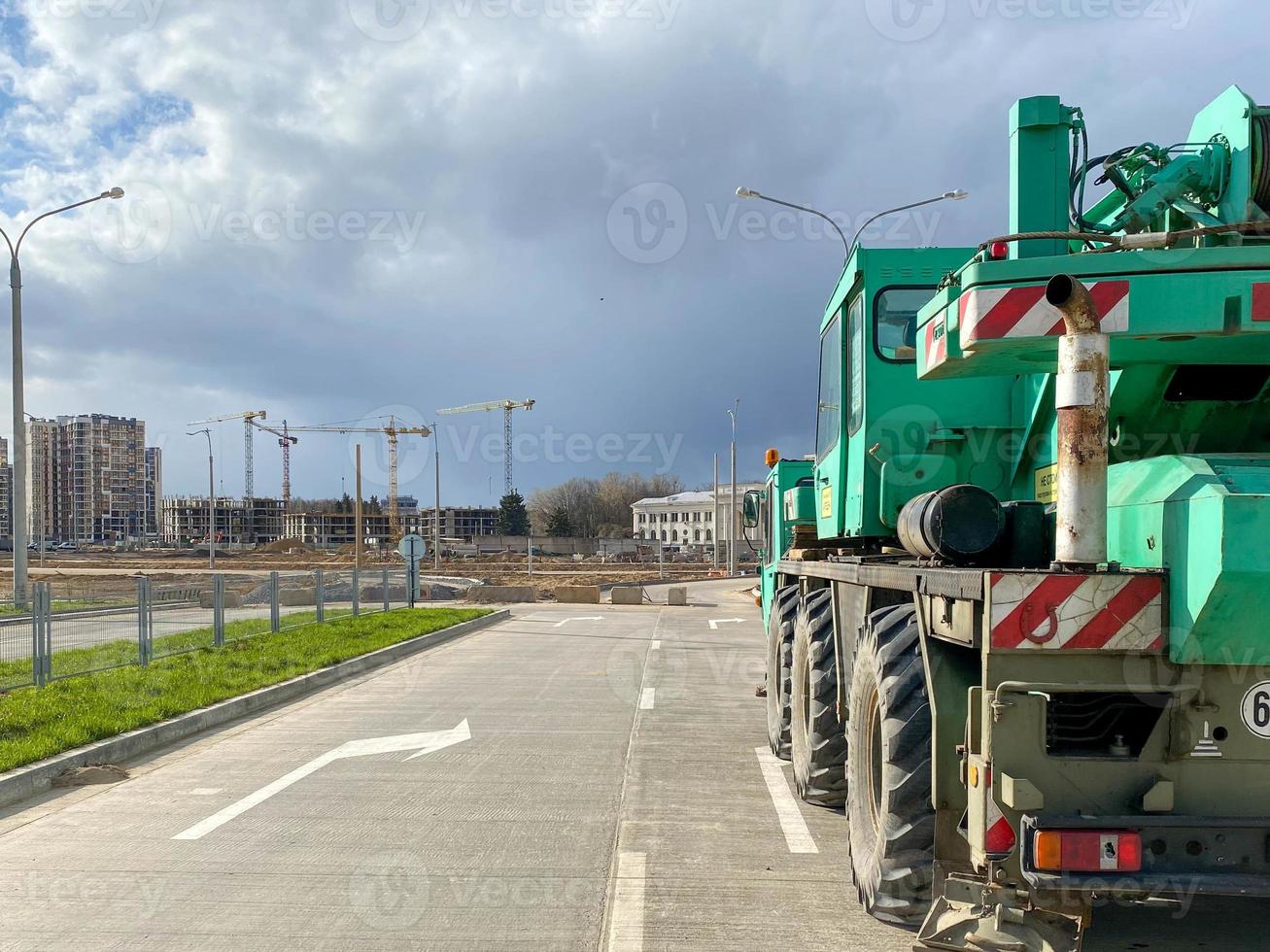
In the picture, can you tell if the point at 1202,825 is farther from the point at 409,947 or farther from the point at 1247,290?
the point at 409,947

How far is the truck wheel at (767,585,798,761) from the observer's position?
310 inches

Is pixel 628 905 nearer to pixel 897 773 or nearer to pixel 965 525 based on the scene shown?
pixel 897 773

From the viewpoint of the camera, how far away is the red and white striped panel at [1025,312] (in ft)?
11.9

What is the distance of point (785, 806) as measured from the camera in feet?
22.9

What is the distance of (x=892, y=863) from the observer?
4.29m

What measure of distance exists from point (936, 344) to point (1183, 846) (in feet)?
6.92

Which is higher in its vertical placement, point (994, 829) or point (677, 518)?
point (994, 829)

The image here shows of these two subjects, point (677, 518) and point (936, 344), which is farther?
point (677, 518)

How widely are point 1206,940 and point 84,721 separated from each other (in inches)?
347

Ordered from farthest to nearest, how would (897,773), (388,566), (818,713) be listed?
(388,566), (818,713), (897,773)

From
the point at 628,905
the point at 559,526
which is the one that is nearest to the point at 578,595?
the point at 628,905

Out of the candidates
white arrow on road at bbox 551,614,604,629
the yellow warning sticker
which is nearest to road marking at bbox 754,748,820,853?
the yellow warning sticker

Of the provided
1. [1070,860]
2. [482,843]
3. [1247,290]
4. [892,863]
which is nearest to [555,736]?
[482,843]

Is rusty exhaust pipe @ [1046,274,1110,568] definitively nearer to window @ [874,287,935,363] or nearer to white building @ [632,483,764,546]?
window @ [874,287,935,363]
